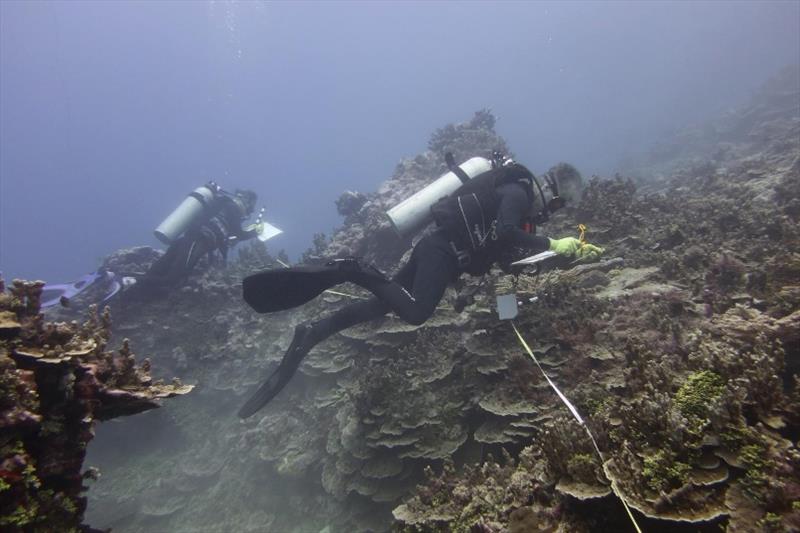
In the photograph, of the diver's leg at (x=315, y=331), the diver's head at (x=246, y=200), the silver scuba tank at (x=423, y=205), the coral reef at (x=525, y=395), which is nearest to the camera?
the coral reef at (x=525, y=395)

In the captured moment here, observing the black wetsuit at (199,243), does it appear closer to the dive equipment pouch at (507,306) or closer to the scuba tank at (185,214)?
the scuba tank at (185,214)

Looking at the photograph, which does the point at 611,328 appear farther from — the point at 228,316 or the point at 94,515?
the point at 94,515

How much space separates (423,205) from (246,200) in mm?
8917

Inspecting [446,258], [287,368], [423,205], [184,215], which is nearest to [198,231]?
[184,215]

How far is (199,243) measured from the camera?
12.0m

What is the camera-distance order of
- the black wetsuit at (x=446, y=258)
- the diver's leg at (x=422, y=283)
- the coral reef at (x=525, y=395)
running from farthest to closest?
the diver's leg at (x=422, y=283), the black wetsuit at (x=446, y=258), the coral reef at (x=525, y=395)

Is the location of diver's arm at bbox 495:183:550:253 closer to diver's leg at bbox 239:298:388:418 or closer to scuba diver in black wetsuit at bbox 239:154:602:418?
scuba diver in black wetsuit at bbox 239:154:602:418

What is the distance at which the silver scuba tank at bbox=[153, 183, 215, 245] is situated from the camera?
1218 centimetres

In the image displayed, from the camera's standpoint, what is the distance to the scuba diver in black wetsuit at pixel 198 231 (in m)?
11.6

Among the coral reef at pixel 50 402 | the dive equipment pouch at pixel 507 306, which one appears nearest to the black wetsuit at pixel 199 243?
the coral reef at pixel 50 402

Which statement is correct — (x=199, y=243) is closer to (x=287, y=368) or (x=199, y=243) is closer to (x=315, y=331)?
(x=287, y=368)

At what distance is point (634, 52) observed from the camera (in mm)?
173125

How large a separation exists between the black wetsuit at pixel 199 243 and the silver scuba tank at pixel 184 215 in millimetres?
241

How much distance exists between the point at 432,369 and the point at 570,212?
19.1 feet
